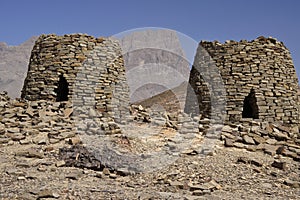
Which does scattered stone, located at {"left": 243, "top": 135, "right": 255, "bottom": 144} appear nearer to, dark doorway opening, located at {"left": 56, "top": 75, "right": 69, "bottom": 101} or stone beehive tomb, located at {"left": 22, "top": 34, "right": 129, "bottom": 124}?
stone beehive tomb, located at {"left": 22, "top": 34, "right": 129, "bottom": 124}

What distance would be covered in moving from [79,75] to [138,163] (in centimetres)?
509

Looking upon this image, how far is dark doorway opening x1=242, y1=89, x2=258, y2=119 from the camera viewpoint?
10.6 m

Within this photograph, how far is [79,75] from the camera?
11.2 m

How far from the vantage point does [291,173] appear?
6871 millimetres

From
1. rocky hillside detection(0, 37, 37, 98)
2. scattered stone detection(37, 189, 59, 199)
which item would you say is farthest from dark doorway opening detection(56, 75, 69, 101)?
rocky hillside detection(0, 37, 37, 98)

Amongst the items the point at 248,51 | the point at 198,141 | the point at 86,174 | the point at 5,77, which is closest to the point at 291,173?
the point at 198,141

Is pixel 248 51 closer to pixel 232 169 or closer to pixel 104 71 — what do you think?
pixel 104 71

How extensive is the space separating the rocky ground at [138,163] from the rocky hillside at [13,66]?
7600 cm

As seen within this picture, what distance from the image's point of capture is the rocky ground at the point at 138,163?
5.63m

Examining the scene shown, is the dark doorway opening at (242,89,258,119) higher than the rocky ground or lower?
higher

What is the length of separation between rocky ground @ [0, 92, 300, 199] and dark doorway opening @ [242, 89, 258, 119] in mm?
1428

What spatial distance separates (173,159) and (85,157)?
A: 65.9 inches

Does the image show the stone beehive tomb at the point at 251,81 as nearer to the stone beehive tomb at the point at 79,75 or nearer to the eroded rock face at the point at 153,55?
the stone beehive tomb at the point at 79,75

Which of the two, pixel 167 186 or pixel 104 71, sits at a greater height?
pixel 104 71
